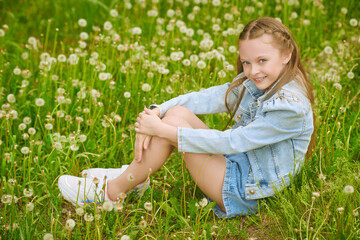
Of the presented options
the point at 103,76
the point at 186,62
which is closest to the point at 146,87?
the point at 103,76

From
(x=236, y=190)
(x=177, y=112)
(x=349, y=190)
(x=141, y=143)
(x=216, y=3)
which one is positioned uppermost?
(x=216, y=3)

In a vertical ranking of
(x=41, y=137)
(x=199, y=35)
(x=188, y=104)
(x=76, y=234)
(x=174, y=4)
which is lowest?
(x=76, y=234)

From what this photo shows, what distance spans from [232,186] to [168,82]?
4.78 ft

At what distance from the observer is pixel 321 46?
3877 millimetres

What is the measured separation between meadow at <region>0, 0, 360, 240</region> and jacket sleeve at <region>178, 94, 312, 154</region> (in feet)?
0.74

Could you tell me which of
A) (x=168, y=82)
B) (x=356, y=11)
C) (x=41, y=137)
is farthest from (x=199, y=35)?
(x=41, y=137)

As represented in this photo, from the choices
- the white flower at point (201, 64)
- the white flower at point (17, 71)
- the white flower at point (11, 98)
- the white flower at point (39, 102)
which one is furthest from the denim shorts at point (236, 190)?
the white flower at point (17, 71)

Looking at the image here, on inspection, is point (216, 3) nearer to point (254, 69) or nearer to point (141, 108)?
point (141, 108)

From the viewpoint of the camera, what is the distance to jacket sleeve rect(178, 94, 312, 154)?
6.70 feet

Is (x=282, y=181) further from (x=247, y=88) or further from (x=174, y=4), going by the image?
(x=174, y=4)

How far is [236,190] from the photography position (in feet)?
7.11

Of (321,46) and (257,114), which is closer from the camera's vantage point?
(257,114)

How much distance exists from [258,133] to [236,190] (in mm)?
293

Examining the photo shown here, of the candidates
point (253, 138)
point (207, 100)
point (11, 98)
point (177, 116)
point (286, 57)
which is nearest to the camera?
point (253, 138)
